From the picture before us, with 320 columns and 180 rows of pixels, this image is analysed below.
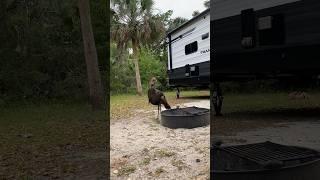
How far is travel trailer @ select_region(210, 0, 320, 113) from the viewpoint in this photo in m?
0.66

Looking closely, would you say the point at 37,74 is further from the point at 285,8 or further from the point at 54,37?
the point at 285,8

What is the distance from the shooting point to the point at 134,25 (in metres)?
1.43

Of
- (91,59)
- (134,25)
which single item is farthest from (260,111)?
(91,59)

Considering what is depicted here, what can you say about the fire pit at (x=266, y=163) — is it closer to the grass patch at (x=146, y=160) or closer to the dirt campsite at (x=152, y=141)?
the dirt campsite at (x=152, y=141)

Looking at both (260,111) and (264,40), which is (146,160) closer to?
(260,111)

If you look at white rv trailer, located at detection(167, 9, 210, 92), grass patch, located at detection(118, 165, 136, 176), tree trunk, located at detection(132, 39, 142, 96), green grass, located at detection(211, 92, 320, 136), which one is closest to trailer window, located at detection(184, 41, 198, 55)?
white rv trailer, located at detection(167, 9, 210, 92)

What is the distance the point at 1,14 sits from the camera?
2.65 meters

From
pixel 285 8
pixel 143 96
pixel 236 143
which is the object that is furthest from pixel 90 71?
pixel 285 8

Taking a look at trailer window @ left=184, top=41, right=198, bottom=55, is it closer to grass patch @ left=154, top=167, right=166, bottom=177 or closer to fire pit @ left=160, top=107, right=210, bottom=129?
fire pit @ left=160, top=107, right=210, bottom=129

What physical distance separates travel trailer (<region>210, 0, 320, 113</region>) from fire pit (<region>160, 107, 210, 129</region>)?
353 millimetres

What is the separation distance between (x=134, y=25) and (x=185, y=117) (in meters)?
0.36

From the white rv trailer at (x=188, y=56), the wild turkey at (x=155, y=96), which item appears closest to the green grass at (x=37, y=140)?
the wild turkey at (x=155, y=96)

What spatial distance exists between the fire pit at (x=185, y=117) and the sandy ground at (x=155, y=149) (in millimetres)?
23

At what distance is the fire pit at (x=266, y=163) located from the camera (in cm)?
75
